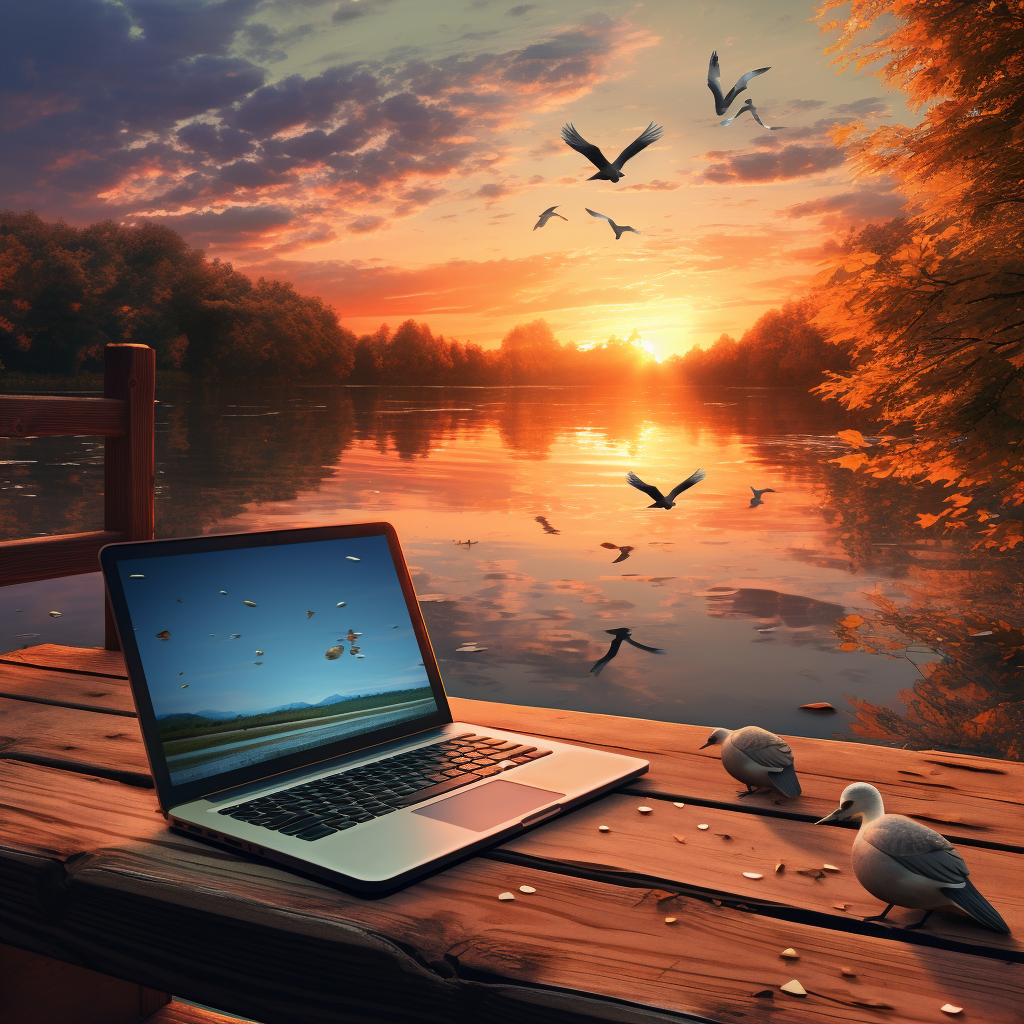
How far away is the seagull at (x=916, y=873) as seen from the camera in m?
1.04

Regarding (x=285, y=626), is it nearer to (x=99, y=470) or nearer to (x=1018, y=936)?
(x=1018, y=936)

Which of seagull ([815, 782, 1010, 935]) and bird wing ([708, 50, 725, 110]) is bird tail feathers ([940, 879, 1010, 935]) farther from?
bird wing ([708, 50, 725, 110])

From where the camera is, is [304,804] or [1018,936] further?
[304,804]

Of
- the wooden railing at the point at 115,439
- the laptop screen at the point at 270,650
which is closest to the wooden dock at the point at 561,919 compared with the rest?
the laptop screen at the point at 270,650

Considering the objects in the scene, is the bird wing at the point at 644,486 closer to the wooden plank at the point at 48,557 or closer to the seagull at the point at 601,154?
the seagull at the point at 601,154

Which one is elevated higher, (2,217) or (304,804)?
(2,217)

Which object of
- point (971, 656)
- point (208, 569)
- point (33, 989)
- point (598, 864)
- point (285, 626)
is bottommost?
point (971, 656)

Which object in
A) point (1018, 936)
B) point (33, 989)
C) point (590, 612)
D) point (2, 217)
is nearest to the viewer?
point (1018, 936)

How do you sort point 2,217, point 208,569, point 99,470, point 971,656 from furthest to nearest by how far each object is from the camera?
point 2,217 < point 99,470 < point 971,656 < point 208,569

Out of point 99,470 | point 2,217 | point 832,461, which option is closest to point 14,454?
point 99,470

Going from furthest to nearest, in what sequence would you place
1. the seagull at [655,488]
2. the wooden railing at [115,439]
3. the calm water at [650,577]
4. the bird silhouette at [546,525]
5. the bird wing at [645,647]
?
the bird silhouette at [546,525]
the bird wing at [645,647]
the calm water at [650,577]
the seagull at [655,488]
the wooden railing at [115,439]

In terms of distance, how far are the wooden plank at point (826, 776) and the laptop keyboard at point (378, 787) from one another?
0.27 m

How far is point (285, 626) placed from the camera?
1546mm

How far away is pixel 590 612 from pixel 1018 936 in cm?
685
